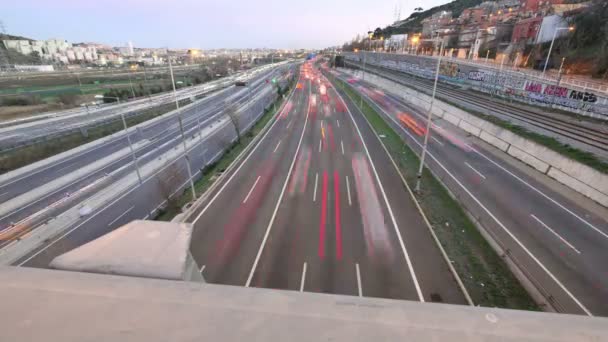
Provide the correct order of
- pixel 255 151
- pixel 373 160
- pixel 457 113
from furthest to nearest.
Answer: pixel 457 113
pixel 255 151
pixel 373 160

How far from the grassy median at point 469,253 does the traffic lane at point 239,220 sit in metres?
12.5

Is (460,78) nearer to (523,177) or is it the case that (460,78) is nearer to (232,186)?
(523,177)

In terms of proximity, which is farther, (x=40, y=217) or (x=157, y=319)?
(x=40, y=217)

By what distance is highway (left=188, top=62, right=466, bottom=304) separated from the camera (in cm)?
1415

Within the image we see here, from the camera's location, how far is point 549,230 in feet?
56.7

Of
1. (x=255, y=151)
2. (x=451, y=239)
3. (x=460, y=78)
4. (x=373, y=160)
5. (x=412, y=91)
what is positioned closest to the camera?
(x=451, y=239)

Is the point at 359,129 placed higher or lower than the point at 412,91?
lower

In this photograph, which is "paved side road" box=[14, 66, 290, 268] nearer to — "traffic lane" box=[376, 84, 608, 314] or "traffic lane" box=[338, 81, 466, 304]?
"traffic lane" box=[338, 81, 466, 304]

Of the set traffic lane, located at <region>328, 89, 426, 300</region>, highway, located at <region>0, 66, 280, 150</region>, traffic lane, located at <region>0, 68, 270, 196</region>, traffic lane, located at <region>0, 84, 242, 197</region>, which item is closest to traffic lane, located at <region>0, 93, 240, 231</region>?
traffic lane, located at <region>0, 84, 242, 197</region>

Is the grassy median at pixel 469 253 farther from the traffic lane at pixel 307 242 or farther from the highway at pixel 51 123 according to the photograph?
the highway at pixel 51 123

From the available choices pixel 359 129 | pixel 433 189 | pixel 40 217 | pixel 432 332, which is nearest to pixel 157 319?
pixel 432 332

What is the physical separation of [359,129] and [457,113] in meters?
16.2

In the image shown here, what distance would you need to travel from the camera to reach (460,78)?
6625 centimetres

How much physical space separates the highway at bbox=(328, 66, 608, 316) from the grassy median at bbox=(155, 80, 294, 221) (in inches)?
915
